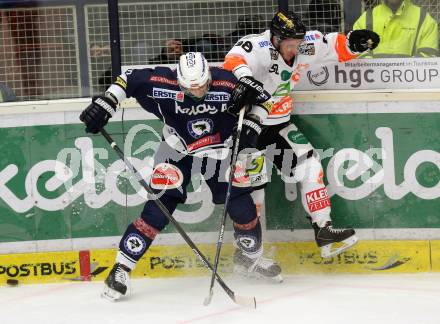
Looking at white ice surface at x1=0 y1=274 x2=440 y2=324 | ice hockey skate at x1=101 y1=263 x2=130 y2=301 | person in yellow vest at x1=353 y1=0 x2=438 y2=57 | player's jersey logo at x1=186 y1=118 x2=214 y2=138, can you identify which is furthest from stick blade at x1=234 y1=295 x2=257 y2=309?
person in yellow vest at x1=353 y1=0 x2=438 y2=57

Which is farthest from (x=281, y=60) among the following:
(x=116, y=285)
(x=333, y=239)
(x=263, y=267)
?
(x=116, y=285)

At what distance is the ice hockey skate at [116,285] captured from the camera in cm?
470

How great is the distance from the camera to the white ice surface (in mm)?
4281

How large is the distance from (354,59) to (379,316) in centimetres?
168

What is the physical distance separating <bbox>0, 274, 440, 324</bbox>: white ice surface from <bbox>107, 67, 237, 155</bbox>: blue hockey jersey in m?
0.80

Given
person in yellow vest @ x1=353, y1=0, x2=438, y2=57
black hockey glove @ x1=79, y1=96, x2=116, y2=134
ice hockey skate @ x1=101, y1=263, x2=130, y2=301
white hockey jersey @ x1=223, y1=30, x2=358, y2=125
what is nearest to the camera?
black hockey glove @ x1=79, y1=96, x2=116, y2=134

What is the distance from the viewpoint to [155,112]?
4.82 metres

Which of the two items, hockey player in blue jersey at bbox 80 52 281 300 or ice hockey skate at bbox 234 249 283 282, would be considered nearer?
hockey player in blue jersey at bbox 80 52 281 300

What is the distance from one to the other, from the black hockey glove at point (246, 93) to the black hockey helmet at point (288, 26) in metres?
0.36

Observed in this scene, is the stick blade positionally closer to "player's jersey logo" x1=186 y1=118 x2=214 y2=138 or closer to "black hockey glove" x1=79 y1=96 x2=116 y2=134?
"player's jersey logo" x1=186 y1=118 x2=214 y2=138

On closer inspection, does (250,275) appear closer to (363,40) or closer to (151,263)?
(151,263)

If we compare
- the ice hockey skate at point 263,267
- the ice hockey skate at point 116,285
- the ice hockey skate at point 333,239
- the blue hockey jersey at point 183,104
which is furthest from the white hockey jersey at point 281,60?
the ice hockey skate at point 116,285

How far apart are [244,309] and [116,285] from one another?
716 mm

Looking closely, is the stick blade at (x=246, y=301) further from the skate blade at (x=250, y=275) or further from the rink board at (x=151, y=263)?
the rink board at (x=151, y=263)
